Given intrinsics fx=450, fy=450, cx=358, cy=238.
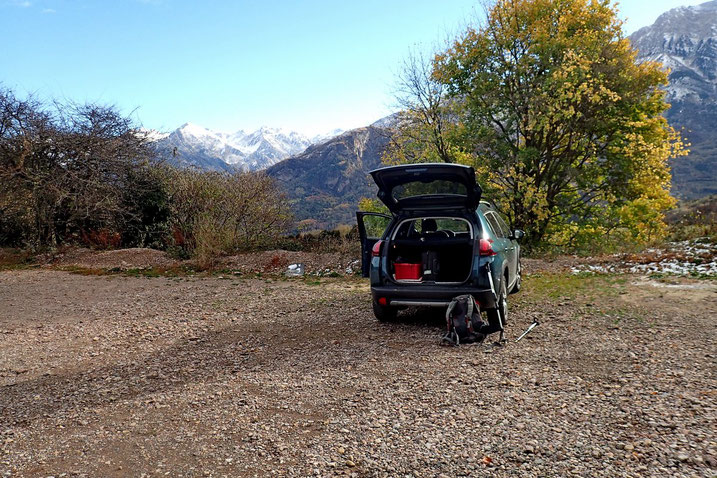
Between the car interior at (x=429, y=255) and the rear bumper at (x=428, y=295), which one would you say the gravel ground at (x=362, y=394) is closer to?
the rear bumper at (x=428, y=295)

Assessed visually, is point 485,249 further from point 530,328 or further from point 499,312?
point 530,328

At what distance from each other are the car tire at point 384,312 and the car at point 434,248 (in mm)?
15

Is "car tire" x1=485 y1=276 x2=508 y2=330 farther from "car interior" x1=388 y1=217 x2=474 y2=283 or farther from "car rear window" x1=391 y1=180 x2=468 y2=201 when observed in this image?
"car rear window" x1=391 y1=180 x2=468 y2=201

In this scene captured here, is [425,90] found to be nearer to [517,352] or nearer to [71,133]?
[71,133]

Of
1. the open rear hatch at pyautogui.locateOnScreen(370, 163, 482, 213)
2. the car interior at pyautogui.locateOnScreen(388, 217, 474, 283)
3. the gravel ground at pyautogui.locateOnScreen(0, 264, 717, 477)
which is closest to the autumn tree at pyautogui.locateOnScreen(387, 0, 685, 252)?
the gravel ground at pyautogui.locateOnScreen(0, 264, 717, 477)

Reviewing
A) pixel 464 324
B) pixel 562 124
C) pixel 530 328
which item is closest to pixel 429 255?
pixel 464 324

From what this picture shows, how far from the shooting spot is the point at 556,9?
46.6ft

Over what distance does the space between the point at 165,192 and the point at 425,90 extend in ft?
36.8

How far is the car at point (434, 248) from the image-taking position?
5445 mm

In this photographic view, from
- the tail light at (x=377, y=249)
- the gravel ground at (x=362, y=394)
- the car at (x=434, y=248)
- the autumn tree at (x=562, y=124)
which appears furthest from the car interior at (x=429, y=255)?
the autumn tree at (x=562, y=124)

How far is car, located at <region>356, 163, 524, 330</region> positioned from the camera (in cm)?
545

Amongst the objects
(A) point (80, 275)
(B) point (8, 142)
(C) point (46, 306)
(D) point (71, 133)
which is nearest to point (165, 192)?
(D) point (71, 133)

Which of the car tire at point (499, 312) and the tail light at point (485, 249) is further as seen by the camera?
the tail light at point (485, 249)

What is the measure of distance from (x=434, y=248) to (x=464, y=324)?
151cm
